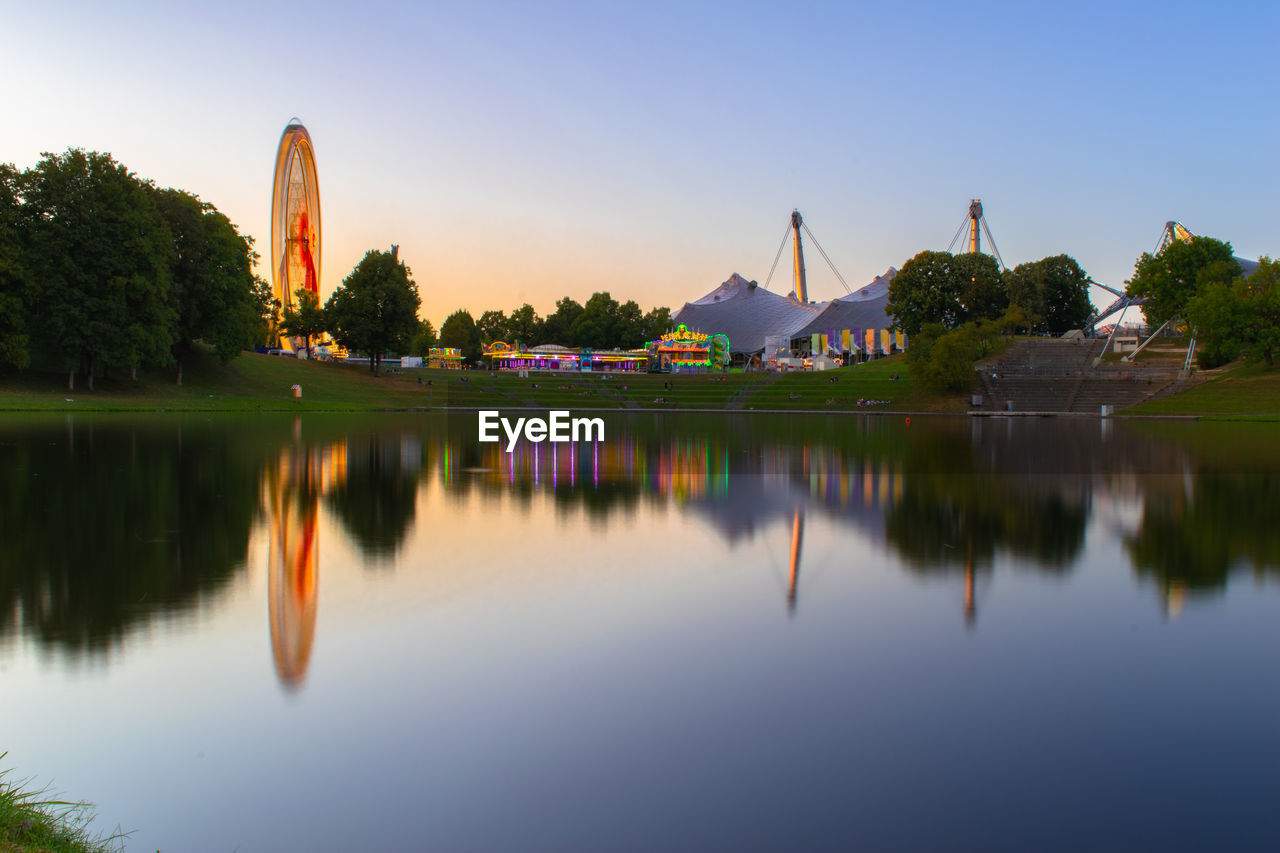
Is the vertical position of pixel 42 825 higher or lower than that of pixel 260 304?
lower

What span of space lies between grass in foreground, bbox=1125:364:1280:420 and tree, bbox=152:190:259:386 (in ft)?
162

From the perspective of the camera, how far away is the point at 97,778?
4.53 m

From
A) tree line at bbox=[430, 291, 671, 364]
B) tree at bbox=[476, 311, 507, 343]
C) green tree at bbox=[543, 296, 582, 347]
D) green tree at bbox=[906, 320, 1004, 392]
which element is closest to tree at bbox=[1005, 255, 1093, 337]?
green tree at bbox=[906, 320, 1004, 392]

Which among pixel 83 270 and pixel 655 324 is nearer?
pixel 83 270

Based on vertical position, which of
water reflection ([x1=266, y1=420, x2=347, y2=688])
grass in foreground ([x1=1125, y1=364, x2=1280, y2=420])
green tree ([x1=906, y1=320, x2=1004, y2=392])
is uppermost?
green tree ([x1=906, y1=320, x2=1004, y2=392])

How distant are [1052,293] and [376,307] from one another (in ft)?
181

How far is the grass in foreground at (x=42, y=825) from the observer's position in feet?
12.1

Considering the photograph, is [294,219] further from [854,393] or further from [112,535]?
[112,535]

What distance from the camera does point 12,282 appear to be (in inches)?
1633

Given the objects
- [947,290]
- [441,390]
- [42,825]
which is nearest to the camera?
[42,825]

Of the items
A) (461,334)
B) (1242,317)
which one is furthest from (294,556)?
(461,334)

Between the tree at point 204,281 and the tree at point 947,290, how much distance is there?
4962 centimetres

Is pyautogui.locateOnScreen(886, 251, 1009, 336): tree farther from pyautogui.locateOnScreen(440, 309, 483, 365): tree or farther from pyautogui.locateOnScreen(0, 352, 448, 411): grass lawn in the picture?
pyautogui.locateOnScreen(440, 309, 483, 365): tree

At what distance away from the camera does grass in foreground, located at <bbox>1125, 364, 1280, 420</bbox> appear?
1901 inches
